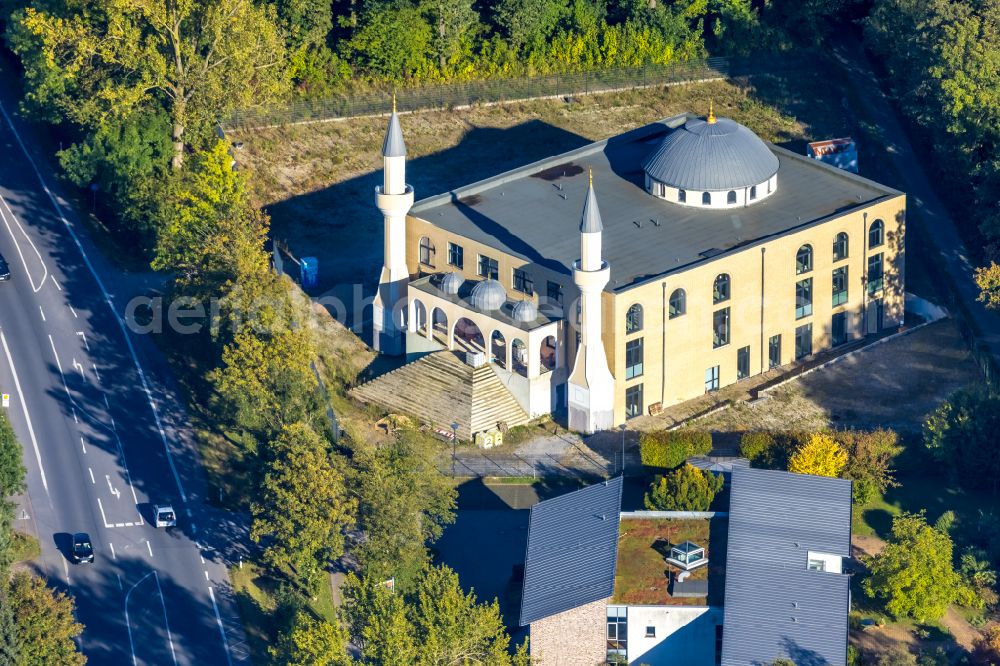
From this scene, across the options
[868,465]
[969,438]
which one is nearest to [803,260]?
[868,465]

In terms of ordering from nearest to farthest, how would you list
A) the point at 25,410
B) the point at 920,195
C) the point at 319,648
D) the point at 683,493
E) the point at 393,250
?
the point at 319,648 < the point at 683,493 < the point at 25,410 < the point at 393,250 < the point at 920,195

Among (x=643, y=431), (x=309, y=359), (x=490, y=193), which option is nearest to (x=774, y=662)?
(x=643, y=431)

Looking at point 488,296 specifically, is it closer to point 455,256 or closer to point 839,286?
point 455,256

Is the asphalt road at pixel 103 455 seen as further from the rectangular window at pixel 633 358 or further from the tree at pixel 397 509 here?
the rectangular window at pixel 633 358

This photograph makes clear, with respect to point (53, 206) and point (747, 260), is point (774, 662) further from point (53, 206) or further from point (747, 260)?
point (53, 206)

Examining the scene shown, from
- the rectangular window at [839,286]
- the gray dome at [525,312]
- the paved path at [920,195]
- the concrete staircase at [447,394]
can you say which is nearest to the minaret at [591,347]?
the gray dome at [525,312]
